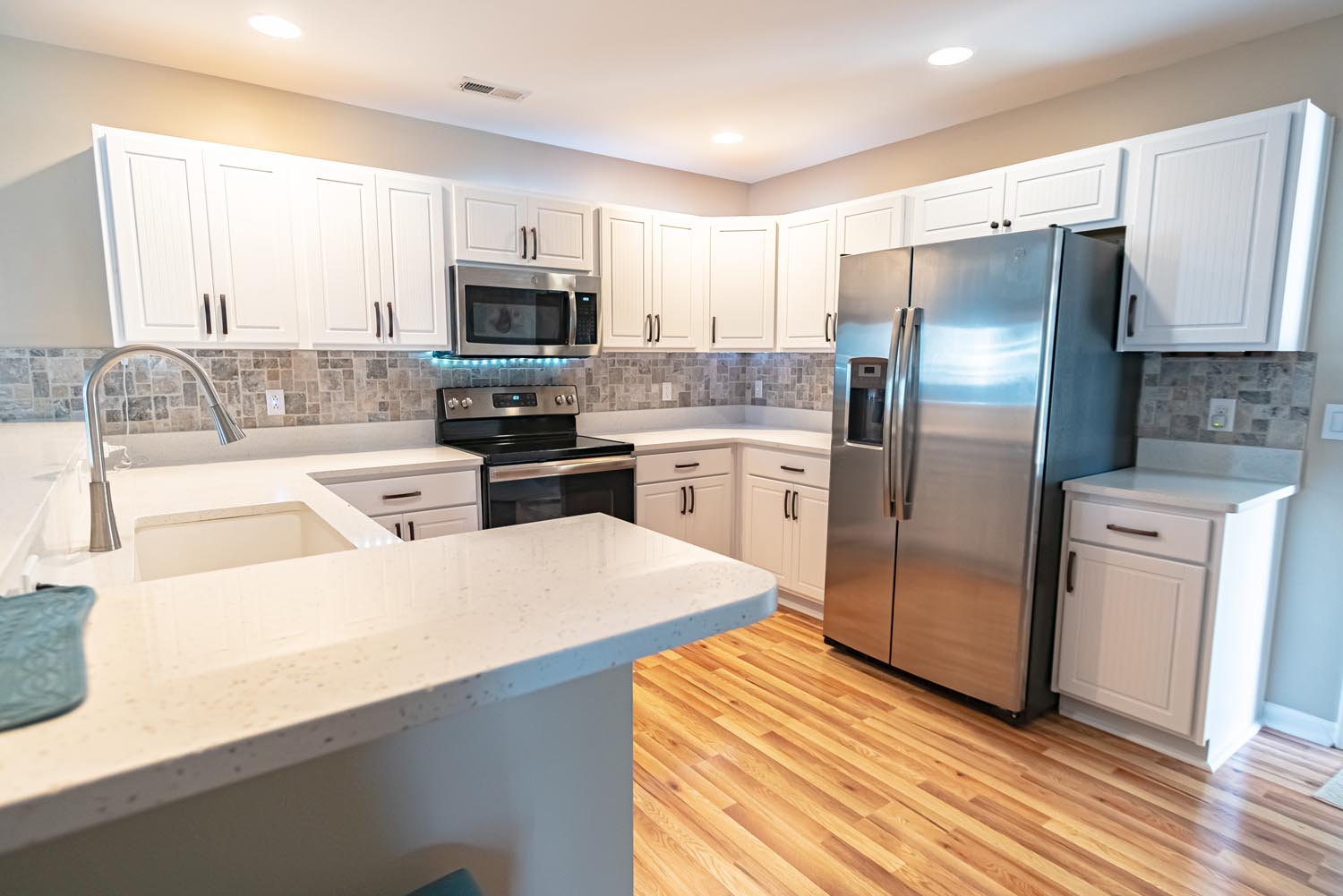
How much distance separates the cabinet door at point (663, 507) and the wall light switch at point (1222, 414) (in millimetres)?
2304

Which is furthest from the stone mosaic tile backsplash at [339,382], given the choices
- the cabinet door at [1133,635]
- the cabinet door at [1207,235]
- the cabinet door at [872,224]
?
the cabinet door at [1133,635]

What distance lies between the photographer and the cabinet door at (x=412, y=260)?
9.91 feet

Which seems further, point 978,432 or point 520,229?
point 520,229

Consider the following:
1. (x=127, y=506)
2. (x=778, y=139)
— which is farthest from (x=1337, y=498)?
(x=127, y=506)

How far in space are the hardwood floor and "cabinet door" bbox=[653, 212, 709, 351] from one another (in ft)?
6.62

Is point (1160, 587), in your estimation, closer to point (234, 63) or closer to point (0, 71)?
point (234, 63)

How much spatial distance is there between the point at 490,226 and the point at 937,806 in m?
2.95

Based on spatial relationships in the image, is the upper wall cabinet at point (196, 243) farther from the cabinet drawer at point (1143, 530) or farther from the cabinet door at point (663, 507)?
the cabinet drawer at point (1143, 530)

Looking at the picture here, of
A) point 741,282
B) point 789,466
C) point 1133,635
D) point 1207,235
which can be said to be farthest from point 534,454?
point 1207,235

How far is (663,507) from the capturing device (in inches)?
145

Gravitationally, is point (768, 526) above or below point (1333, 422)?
below

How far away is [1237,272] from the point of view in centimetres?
234

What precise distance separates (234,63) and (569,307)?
1642 mm

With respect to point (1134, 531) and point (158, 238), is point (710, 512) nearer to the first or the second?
point (1134, 531)
